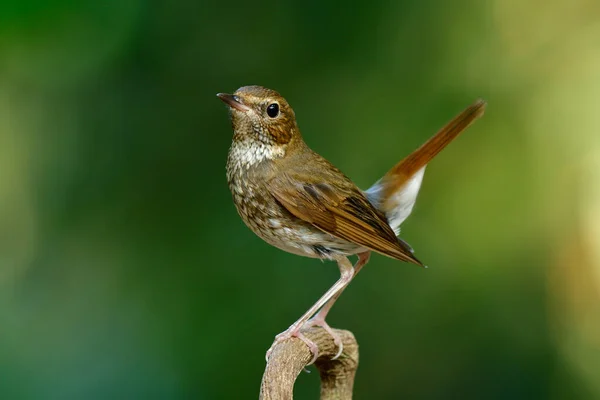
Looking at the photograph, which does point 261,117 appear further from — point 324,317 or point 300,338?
point 324,317

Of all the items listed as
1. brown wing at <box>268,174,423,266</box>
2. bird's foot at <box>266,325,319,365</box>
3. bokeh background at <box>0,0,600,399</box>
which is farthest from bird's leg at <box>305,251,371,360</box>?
bokeh background at <box>0,0,600,399</box>

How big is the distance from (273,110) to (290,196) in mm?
281

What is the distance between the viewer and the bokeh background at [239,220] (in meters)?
4.41

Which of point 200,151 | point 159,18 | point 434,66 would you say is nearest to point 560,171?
point 434,66

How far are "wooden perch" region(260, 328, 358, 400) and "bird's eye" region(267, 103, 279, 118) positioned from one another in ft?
2.32

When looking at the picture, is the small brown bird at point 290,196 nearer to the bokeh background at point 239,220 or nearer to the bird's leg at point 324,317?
the bird's leg at point 324,317

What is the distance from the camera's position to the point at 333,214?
3061mm

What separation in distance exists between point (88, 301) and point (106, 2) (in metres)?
1.41

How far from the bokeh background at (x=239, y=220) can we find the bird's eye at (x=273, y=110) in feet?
5.09

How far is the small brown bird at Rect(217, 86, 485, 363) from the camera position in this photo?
296cm

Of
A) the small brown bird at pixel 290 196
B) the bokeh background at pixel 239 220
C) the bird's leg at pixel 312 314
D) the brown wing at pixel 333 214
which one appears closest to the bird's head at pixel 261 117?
the small brown bird at pixel 290 196

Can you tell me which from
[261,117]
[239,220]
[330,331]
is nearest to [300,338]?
[330,331]

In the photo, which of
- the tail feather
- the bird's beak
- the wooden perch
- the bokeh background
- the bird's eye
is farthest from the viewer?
the bokeh background

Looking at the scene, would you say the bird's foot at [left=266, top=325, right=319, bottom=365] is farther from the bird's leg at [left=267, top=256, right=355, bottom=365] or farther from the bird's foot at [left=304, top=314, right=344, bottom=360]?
the bird's foot at [left=304, top=314, right=344, bottom=360]
